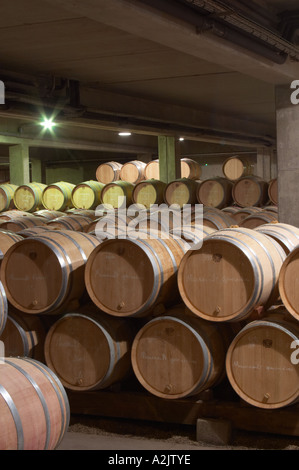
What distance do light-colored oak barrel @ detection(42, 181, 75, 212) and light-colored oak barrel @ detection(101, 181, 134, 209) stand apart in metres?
0.89

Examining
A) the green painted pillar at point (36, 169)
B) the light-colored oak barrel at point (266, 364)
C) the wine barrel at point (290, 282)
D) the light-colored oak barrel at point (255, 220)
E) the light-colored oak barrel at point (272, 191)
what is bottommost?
the light-colored oak barrel at point (266, 364)

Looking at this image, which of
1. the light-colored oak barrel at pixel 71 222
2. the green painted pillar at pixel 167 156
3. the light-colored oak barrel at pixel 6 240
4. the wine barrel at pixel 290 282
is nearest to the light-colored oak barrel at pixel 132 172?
the green painted pillar at pixel 167 156

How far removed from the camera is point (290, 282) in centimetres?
503

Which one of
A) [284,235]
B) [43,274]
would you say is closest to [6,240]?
[43,274]

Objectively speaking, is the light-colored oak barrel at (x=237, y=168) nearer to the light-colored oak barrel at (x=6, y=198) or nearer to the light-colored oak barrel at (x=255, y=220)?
the light-colored oak barrel at (x=6, y=198)

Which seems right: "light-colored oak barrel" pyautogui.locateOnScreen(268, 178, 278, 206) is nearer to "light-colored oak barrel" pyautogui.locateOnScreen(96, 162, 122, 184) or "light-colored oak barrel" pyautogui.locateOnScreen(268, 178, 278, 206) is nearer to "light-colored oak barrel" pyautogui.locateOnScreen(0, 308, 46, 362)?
"light-colored oak barrel" pyautogui.locateOnScreen(96, 162, 122, 184)

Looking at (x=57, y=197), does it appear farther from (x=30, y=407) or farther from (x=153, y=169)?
(x=30, y=407)

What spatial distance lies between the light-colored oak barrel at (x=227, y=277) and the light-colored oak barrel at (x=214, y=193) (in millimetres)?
6783

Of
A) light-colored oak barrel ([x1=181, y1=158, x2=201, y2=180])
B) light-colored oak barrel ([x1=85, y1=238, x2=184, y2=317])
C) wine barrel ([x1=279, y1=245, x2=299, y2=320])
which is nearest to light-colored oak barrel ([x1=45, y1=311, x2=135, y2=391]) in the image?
light-colored oak barrel ([x1=85, y1=238, x2=184, y2=317])

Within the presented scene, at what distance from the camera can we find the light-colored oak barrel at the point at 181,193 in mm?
12211

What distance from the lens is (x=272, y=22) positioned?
7.63m

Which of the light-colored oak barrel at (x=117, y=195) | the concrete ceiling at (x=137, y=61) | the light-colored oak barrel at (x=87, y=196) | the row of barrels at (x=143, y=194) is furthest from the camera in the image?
the light-colored oak barrel at (x=87, y=196)
